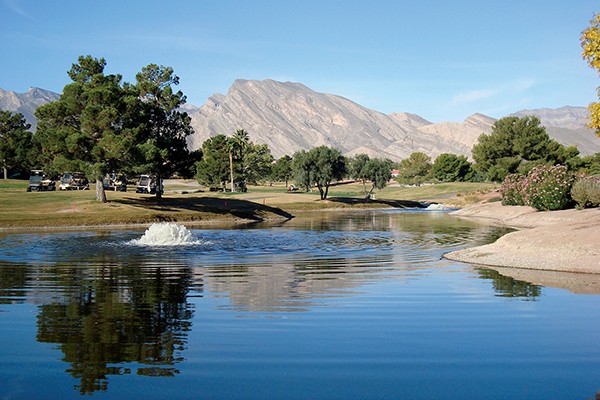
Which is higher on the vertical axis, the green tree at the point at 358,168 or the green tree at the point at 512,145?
the green tree at the point at 512,145

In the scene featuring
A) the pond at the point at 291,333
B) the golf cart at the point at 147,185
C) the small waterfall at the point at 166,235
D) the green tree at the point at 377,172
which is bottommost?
the pond at the point at 291,333

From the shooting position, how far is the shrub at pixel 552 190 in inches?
2089

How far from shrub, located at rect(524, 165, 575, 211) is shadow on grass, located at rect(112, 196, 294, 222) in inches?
1074

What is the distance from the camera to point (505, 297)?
623 inches

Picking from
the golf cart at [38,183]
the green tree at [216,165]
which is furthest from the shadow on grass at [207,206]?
the green tree at [216,165]

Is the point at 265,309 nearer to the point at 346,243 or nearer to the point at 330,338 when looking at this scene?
the point at 330,338

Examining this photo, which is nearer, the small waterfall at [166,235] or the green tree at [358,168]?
the small waterfall at [166,235]

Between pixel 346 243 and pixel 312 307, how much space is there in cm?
2042

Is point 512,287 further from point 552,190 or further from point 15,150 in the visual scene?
point 15,150

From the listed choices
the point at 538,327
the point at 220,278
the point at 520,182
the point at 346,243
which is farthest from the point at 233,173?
the point at 538,327

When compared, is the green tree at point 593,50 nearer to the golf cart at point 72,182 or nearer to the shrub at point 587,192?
the shrub at point 587,192

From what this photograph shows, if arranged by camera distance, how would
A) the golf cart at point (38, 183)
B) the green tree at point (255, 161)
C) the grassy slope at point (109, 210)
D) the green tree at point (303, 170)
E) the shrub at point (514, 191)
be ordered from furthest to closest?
1. the green tree at point (255, 161)
2. the green tree at point (303, 170)
3. the golf cart at point (38, 183)
4. the shrub at point (514, 191)
5. the grassy slope at point (109, 210)

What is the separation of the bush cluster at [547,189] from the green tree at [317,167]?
142 feet

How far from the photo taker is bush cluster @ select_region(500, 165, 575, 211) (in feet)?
174
